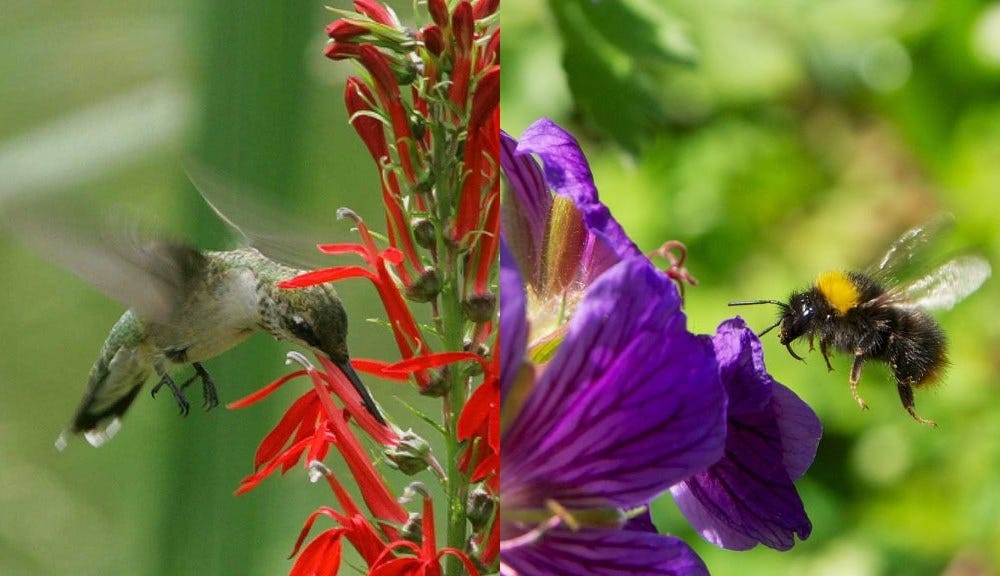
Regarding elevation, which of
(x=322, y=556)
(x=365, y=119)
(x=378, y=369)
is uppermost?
(x=365, y=119)

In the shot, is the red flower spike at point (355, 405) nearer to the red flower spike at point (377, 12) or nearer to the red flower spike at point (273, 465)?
the red flower spike at point (273, 465)

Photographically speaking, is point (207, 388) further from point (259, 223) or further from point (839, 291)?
point (839, 291)

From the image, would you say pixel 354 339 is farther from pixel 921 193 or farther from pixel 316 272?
pixel 921 193

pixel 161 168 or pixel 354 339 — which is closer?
pixel 354 339

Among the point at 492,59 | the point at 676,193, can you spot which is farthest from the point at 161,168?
the point at 676,193

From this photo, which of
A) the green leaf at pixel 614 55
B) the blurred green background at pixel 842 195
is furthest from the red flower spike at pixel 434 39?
the blurred green background at pixel 842 195

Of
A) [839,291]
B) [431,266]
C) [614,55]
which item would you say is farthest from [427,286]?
[839,291]

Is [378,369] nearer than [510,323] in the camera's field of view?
No
